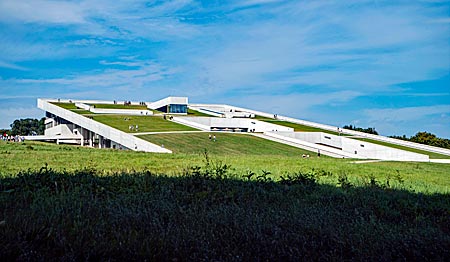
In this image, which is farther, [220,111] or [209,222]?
[220,111]

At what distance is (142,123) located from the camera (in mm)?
61219

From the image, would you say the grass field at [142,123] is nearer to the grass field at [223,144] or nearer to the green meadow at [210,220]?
the grass field at [223,144]

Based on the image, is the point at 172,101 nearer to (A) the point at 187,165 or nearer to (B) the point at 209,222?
(A) the point at 187,165

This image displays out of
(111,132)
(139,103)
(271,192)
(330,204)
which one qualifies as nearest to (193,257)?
(330,204)

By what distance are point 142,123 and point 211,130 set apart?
382 inches

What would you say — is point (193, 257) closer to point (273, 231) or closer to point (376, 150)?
point (273, 231)

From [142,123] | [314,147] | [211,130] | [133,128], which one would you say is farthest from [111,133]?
[314,147]

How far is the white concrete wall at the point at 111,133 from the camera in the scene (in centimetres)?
4217

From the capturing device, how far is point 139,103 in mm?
92312

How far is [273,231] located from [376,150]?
4414 centimetres

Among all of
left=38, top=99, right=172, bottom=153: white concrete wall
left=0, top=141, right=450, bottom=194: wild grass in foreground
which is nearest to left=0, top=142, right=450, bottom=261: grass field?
left=0, top=141, right=450, bottom=194: wild grass in foreground

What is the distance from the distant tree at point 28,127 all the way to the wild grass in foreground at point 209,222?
354 ft

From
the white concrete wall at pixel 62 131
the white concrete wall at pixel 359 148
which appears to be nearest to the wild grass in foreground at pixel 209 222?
the white concrete wall at pixel 359 148

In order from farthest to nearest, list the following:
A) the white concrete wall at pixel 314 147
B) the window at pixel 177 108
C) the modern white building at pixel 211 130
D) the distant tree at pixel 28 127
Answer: the distant tree at pixel 28 127
the window at pixel 177 108
the modern white building at pixel 211 130
the white concrete wall at pixel 314 147
